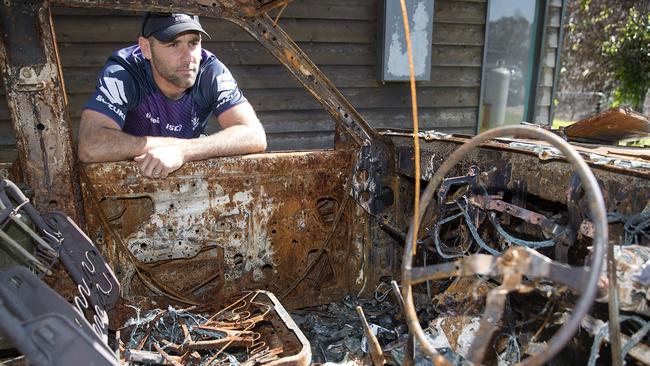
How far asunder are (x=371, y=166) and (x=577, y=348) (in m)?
1.21

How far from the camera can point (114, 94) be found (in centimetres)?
236

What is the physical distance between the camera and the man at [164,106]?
2082mm

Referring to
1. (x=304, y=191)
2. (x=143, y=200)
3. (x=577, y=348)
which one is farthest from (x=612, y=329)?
(x=143, y=200)

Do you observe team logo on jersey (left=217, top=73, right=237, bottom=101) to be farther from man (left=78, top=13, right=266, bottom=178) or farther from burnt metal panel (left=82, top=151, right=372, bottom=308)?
burnt metal panel (left=82, top=151, right=372, bottom=308)

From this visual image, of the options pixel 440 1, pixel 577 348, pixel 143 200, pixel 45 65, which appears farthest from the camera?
pixel 440 1

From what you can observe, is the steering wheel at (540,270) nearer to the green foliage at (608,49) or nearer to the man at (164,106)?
the man at (164,106)

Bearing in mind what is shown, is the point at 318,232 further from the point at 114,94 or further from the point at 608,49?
the point at 608,49

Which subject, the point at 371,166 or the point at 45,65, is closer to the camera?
the point at 45,65

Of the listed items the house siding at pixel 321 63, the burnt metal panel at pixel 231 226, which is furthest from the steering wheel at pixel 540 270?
the house siding at pixel 321 63

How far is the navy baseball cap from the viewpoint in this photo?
Result: 2486 millimetres

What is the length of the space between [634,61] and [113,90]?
9.94 m

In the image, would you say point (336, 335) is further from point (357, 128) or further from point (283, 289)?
point (357, 128)

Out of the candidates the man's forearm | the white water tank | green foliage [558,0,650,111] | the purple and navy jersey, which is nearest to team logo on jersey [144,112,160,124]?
the purple and navy jersey

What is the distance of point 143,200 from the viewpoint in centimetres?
216
